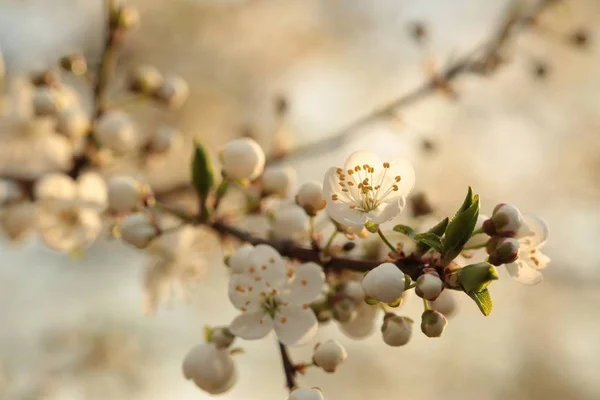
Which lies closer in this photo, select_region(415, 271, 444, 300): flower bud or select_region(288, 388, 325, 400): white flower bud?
select_region(415, 271, 444, 300): flower bud

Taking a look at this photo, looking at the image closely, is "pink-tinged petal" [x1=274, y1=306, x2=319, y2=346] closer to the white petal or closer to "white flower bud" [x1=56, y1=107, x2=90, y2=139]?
the white petal

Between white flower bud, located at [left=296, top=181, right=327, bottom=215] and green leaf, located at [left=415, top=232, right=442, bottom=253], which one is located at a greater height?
green leaf, located at [left=415, top=232, right=442, bottom=253]

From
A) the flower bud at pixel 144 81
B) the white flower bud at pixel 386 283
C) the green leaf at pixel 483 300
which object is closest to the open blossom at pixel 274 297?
the white flower bud at pixel 386 283

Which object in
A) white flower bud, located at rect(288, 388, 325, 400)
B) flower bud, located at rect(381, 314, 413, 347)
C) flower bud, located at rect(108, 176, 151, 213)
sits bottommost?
white flower bud, located at rect(288, 388, 325, 400)

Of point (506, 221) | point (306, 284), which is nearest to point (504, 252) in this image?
point (506, 221)

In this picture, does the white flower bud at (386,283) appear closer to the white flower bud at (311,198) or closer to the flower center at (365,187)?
the flower center at (365,187)

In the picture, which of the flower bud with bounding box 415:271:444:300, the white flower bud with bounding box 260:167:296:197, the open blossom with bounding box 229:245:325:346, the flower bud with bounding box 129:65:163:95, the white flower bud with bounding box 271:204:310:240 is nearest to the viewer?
the flower bud with bounding box 415:271:444:300

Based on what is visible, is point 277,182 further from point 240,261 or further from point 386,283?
point 386,283

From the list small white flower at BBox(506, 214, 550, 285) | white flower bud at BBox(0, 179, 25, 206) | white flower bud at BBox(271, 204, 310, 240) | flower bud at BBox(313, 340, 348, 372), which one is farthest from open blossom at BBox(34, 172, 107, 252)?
small white flower at BBox(506, 214, 550, 285)
